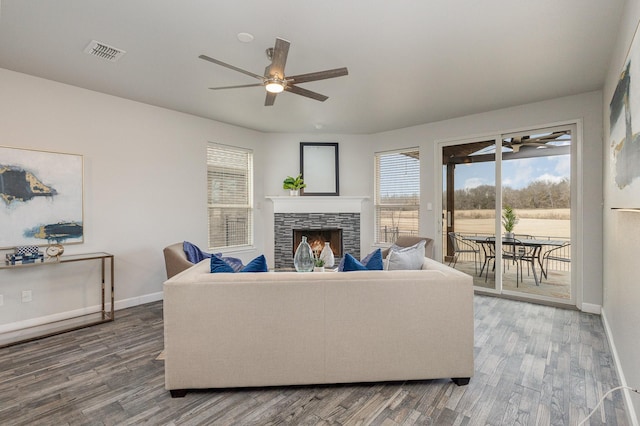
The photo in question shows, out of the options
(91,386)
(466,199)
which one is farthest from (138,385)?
(466,199)

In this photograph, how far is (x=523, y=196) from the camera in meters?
4.08

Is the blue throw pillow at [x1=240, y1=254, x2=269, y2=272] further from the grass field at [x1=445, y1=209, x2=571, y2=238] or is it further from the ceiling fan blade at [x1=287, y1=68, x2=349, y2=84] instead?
the grass field at [x1=445, y1=209, x2=571, y2=238]

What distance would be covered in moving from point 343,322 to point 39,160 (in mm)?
3534

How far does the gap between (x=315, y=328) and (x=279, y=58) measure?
190 cm

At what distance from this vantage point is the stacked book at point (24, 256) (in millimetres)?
2826

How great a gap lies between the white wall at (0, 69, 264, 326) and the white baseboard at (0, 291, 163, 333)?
2 centimetres

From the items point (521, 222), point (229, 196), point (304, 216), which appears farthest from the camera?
point (304, 216)

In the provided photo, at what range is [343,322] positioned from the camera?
1.99m

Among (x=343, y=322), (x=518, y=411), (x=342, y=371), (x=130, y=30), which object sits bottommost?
(x=518, y=411)

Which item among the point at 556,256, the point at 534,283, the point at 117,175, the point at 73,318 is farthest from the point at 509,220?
the point at 73,318

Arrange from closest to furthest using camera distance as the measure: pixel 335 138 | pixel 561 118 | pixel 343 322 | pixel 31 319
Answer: pixel 343 322, pixel 31 319, pixel 561 118, pixel 335 138

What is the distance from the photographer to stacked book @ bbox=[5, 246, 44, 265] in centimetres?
283

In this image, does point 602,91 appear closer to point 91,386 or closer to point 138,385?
point 138,385

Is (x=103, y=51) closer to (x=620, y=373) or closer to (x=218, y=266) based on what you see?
(x=218, y=266)
